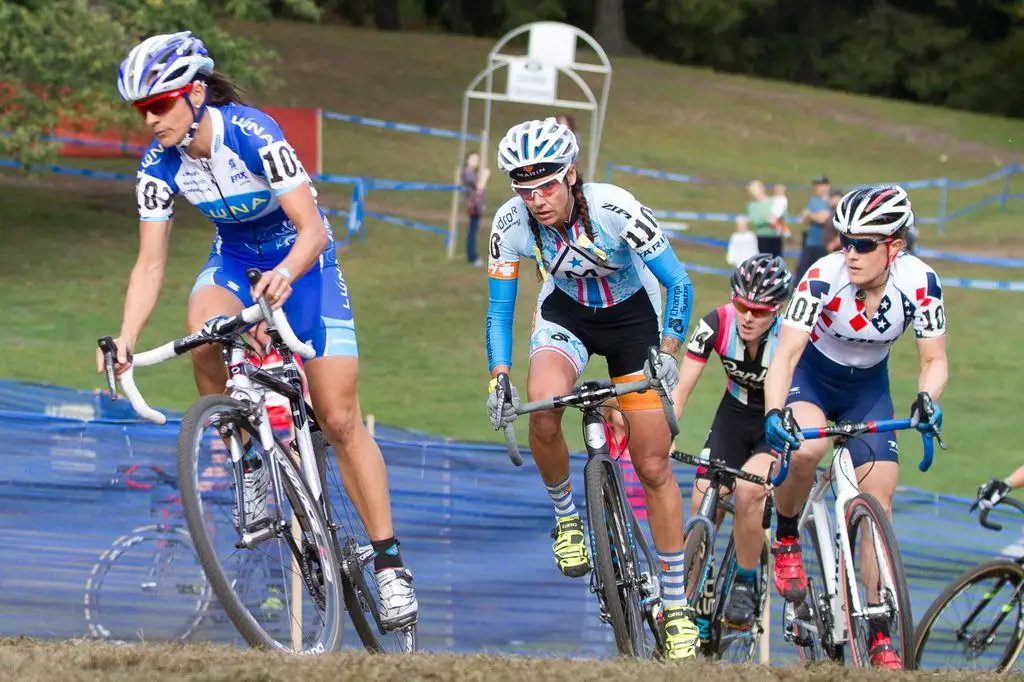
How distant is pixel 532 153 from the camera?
254 inches

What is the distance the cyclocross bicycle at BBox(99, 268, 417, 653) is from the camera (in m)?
5.44

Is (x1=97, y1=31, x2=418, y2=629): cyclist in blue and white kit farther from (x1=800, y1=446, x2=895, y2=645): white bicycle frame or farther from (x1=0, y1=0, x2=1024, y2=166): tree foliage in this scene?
(x1=0, y1=0, x2=1024, y2=166): tree foliage

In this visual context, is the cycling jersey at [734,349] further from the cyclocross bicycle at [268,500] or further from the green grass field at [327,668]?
the green grass field at [327,668]

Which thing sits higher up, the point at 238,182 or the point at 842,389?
the point at 238,182

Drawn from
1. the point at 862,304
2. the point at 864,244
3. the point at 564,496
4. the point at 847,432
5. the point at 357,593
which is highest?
the point at 864,244

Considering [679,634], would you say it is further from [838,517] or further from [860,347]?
[860,347]

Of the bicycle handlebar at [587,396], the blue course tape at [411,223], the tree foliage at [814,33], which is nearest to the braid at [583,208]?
the bicycle handlebar at [587,396]

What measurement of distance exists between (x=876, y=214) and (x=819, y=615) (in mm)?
2056

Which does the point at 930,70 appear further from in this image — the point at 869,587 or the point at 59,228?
the point at 869,587

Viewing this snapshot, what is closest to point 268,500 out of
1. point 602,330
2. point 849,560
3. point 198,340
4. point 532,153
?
point 198,340

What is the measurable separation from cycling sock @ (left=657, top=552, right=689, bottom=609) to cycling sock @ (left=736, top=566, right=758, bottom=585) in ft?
3.33

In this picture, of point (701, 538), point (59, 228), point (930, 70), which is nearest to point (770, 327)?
point (701, 538)

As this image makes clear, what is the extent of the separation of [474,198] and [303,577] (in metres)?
19.0

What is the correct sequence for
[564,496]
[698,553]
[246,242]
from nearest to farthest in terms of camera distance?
[246,242], [564,496], [698,553]
